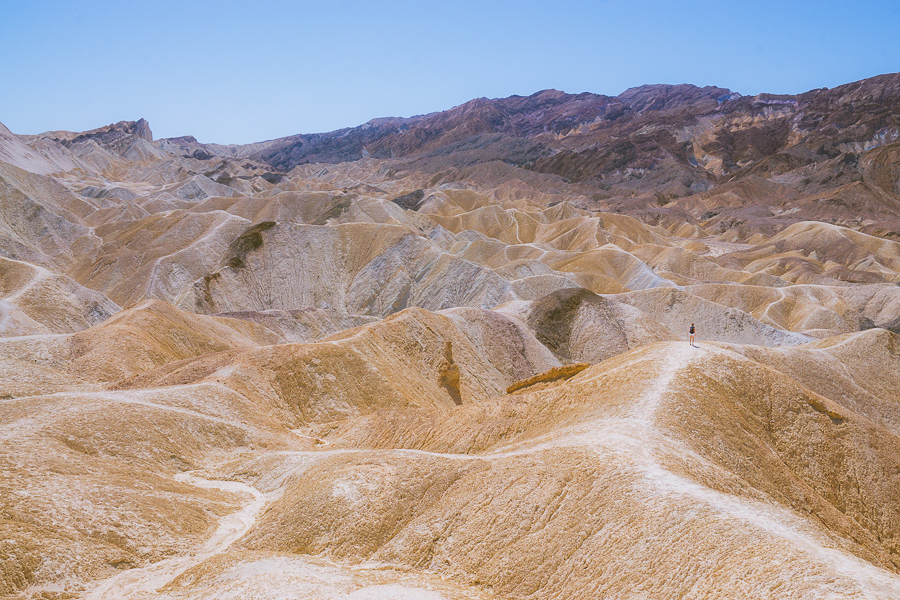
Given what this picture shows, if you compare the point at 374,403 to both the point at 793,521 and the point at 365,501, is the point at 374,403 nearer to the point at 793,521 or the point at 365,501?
the point at 365,501

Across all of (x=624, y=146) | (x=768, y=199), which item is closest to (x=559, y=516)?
(x=768, y=199)

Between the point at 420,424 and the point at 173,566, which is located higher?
the point at 420,424

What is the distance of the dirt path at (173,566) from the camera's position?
42.5ft

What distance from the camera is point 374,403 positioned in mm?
31156

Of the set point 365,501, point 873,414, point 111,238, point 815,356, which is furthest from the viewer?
point 111,238

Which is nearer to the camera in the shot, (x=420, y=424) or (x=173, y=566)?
(x=173, y=566)

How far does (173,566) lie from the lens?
14.3 m

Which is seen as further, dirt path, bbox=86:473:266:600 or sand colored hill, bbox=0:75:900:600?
dirt path, bbox=86:473:266:600

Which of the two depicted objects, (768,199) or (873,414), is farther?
(768,199)

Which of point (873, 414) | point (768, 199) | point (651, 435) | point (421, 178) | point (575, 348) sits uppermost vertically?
point (421, 178)

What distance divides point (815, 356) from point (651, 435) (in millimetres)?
27962

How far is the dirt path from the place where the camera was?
12945 millimetres

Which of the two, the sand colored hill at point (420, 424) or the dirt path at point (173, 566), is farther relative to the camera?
the dirt path at point (173, 566)

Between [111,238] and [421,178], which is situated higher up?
[421,178]
